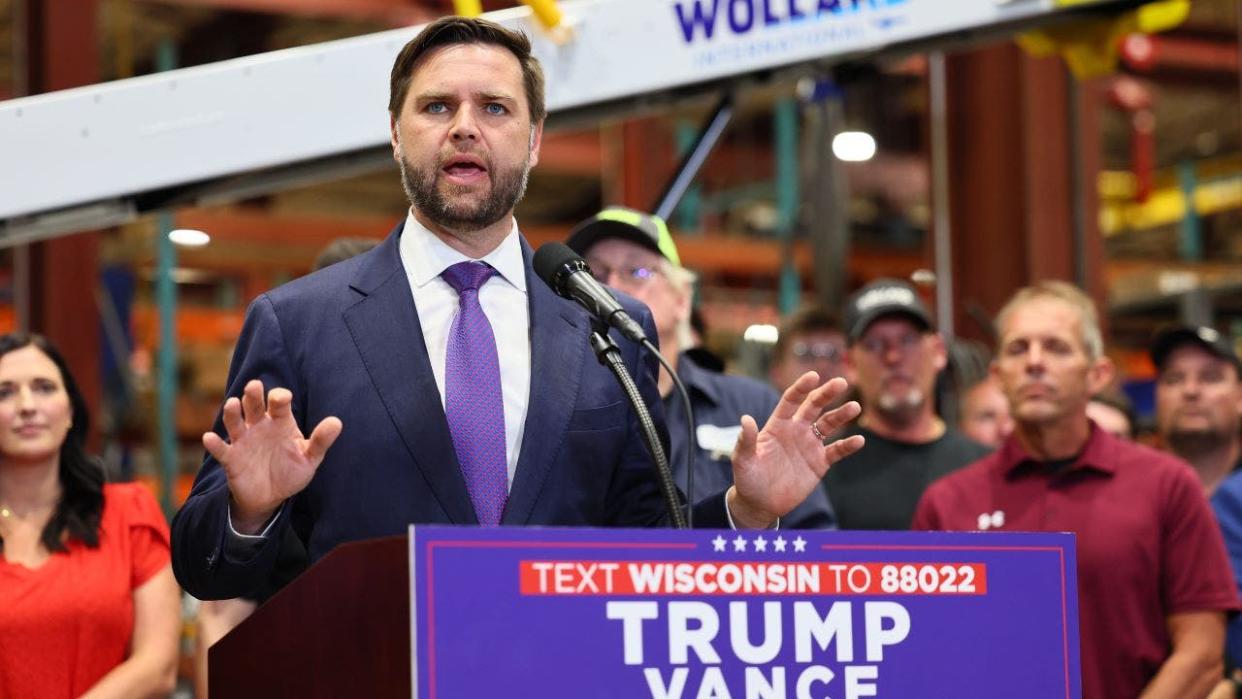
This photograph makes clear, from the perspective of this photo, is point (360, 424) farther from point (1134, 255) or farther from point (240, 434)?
point (1134, 255)

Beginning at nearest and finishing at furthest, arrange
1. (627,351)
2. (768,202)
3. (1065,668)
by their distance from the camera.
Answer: (1065,668), (627,351), (768,202)

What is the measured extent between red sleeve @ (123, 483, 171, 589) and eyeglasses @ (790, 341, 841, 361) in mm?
2232

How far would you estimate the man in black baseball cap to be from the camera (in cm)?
500

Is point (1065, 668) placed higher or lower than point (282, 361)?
lower

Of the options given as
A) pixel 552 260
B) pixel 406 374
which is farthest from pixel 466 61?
pixel 406 374

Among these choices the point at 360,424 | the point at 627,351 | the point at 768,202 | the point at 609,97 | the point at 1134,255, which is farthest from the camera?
the point at 1134,255

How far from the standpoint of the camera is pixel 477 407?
229 centimetres

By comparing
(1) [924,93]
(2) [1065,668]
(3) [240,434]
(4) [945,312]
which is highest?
(1) [924,93]

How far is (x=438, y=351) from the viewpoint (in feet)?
7.68

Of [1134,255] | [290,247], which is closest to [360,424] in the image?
[290,247]

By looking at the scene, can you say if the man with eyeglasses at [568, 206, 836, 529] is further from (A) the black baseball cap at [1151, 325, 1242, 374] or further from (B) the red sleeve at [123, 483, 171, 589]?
(A) the black baseball cap at [1151, 325, 1242, 374]

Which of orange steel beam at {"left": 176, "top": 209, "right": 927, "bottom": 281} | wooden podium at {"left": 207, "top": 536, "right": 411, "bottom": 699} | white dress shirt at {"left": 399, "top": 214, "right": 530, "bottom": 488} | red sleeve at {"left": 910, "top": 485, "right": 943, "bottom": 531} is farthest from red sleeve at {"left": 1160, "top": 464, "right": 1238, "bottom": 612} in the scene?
orange steel beam at {"left": 176, "top": 209, "right": 927, "bottom": 281}

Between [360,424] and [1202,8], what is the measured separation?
9277 millimetres

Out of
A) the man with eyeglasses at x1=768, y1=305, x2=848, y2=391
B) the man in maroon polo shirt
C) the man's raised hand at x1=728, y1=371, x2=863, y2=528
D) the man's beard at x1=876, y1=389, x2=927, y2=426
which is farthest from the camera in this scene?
the man with eyeglasses at x1=768, y1=305, x2=848, y2=391
